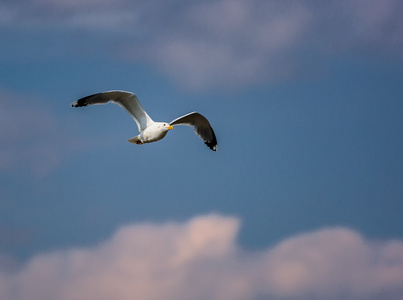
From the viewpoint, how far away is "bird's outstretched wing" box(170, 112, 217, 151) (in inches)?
912

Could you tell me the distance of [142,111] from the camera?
21.9 metres

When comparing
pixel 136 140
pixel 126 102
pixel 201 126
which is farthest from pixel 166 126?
pixel 201 126

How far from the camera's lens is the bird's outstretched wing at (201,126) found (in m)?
23.2

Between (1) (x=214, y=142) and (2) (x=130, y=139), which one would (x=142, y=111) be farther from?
(1) (x=214, y=142)

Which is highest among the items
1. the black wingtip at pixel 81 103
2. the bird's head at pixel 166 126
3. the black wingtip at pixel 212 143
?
the black wingtip at pixel 212 143

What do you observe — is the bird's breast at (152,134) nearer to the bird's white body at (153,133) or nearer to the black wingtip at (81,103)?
the bird's white body at (153,133)

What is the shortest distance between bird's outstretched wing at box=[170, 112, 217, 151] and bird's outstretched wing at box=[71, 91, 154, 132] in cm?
141

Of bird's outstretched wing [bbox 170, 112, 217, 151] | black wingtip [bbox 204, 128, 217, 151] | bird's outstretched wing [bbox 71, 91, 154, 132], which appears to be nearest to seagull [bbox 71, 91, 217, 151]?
bird's outstretched wing [bbox 71, 91, 154, 132]

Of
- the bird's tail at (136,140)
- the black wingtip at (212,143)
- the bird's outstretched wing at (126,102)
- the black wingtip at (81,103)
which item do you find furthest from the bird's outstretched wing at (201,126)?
the black wingtip at (81,103)

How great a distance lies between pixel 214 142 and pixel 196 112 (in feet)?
7.69

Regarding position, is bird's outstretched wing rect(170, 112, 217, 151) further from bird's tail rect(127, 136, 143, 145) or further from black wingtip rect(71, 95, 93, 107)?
black wingtip rect(71, 95, 93, 107)

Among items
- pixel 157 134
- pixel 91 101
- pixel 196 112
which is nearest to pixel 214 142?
pixel 196 112

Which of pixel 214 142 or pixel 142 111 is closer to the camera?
pixel 142 111

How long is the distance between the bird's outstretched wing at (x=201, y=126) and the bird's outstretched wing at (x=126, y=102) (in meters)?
1.41
